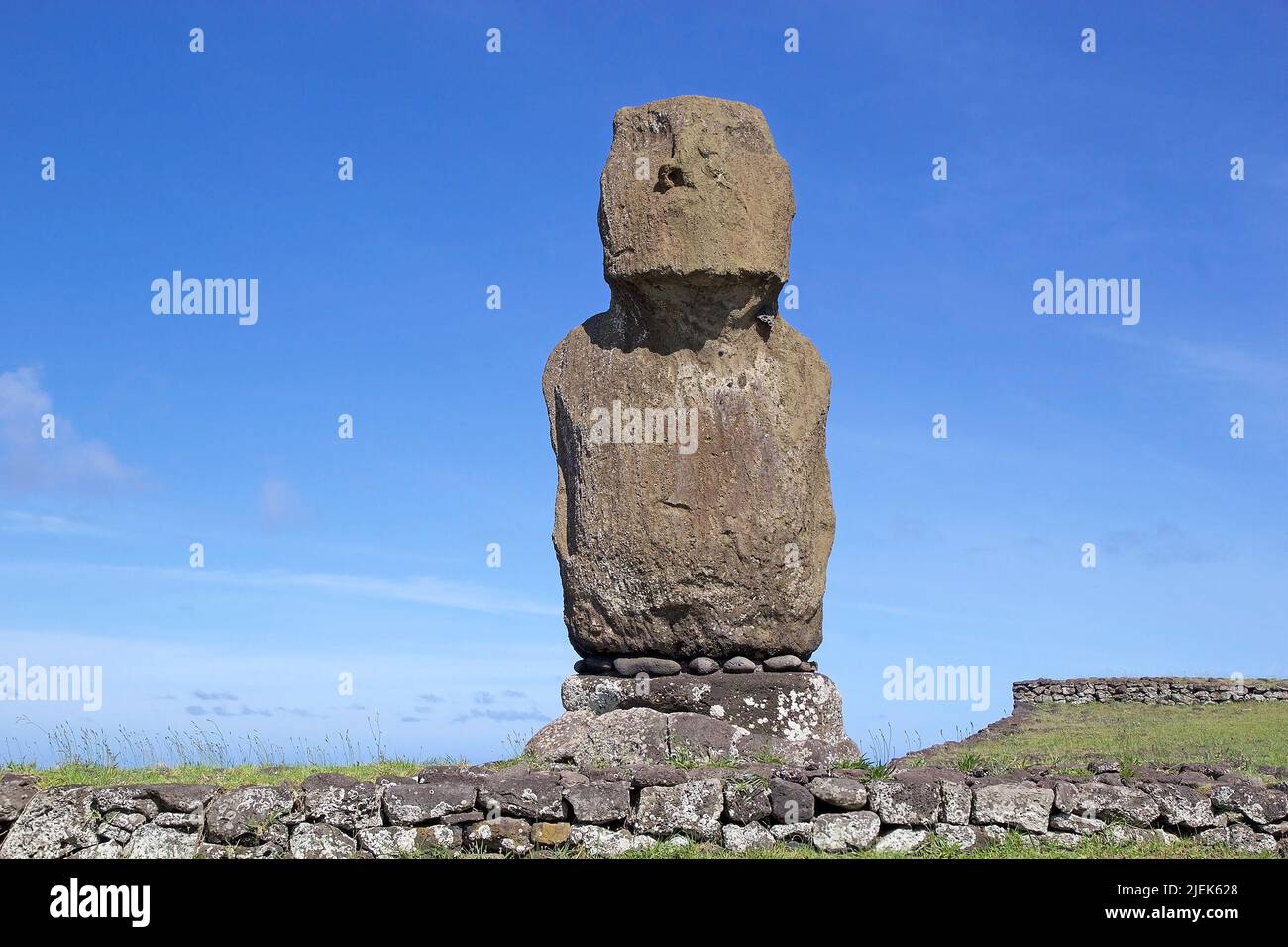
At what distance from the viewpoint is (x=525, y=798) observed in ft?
32.8

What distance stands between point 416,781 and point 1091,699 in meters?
22.3

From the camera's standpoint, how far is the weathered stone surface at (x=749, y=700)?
1210 centimetres

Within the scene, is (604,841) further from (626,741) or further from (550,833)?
(626,741)

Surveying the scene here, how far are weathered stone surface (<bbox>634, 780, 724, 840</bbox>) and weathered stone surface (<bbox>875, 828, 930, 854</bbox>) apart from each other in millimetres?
810

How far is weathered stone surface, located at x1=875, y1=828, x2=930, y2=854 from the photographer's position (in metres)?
10.2

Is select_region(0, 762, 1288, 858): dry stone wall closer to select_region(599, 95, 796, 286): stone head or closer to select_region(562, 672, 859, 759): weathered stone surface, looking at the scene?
select_region(562, 672, 859, 759): weathered stone surface

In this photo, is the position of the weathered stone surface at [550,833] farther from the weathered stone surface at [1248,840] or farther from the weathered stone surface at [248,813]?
the weathered stone surface at [1248,840]

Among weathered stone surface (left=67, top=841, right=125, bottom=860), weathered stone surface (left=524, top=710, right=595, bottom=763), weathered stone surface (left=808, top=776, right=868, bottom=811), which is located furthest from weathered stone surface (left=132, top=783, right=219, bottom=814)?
weathered stone surface (left=808, top=776, right=868, bottom=811)

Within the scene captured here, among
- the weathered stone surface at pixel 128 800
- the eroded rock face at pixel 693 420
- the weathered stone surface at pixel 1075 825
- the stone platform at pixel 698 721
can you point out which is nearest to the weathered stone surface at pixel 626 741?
the stone platform at pixel 698 721

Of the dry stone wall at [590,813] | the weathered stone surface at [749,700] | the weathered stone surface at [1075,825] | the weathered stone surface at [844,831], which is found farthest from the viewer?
the weathered stone surface at [749,700]

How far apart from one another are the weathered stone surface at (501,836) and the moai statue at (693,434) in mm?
2565

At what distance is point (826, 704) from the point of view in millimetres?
12398
